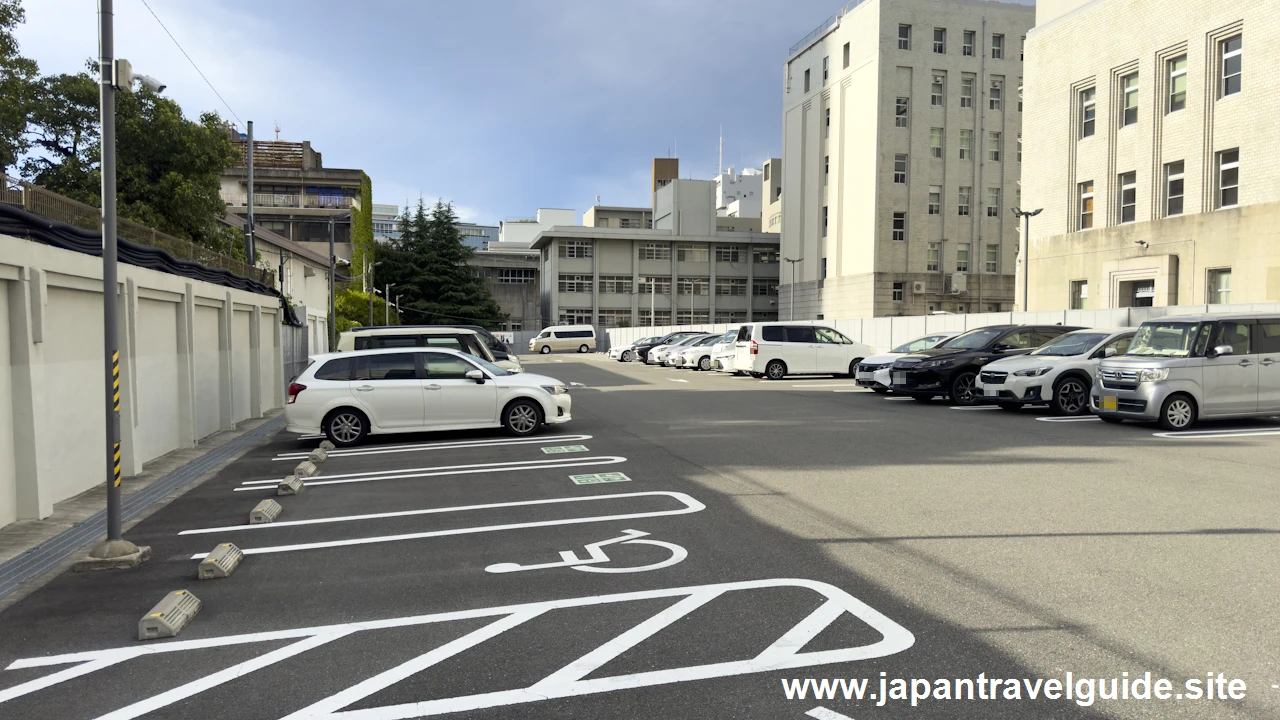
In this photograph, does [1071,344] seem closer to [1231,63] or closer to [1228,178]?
[1228,178]

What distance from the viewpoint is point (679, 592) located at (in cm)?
553

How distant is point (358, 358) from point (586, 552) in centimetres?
836

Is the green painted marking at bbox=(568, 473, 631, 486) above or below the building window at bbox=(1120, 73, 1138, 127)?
below

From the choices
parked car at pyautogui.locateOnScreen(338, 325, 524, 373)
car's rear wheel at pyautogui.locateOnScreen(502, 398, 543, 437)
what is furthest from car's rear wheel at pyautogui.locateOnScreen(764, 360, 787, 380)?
car's rear wheel at pyautogui.locateOnScreen(502, 398, 543, 437)

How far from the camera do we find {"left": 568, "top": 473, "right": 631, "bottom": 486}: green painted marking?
965 centimetres

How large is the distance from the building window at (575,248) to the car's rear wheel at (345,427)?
223 feet

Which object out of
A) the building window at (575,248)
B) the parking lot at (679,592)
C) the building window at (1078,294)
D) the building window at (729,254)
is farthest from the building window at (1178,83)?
the building window at (575,248)

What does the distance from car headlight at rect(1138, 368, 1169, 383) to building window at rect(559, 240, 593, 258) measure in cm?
6919

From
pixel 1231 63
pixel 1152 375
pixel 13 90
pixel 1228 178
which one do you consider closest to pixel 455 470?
pixel 1152 375

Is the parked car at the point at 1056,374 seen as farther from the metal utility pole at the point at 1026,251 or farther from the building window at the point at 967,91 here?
the building window at the point at 967,91

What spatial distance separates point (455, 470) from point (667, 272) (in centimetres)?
7271

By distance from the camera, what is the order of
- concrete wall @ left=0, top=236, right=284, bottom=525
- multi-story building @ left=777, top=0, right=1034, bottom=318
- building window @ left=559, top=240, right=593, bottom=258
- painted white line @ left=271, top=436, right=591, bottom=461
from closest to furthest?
Answer: 1. concrete wall @ left=0, top=236, right=284, bottom=525
2. painted white line @ left=271, top=436, right=591, bottom=461
3. multi-story building @ left=777, top=0, right=1034, bottom=318
4. building window @ left=559, top=240, right=593, bottom=258

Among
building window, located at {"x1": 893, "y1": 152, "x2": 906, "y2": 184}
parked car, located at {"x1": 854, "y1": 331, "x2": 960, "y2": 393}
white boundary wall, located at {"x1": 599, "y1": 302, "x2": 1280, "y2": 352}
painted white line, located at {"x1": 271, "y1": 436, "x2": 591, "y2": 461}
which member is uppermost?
building window, located at {"x1": 893, "y1": 152, "x2": 906, "y2": 184}

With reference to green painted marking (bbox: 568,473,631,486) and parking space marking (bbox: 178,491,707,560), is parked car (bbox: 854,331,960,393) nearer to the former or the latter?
green painted marking (bbox: 568,473,631,486)
